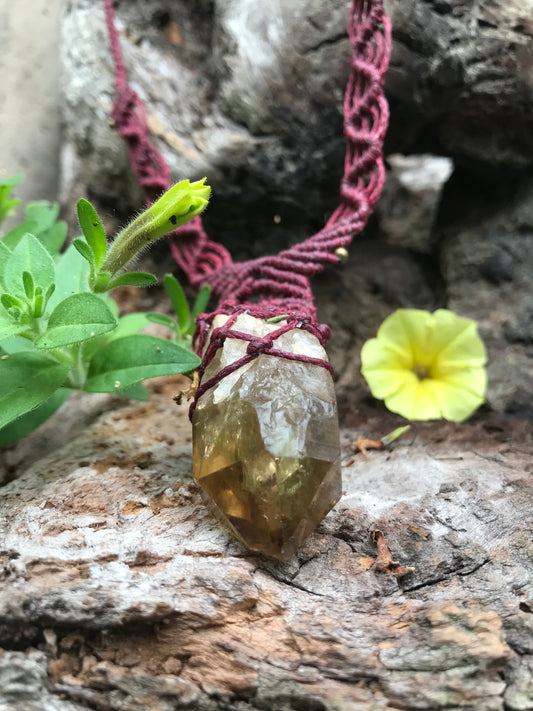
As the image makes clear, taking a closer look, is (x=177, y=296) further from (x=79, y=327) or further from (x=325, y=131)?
(x=325, y=131)

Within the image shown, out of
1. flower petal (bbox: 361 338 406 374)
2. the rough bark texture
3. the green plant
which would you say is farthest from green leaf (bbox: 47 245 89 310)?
flower petal (bbox: 361 338 406 374)

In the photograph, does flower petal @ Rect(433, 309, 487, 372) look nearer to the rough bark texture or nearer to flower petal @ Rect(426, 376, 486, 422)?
flower petal @ Rect(426, 376, 486, 422)

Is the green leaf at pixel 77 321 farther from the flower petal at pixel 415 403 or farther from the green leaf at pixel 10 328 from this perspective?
the flower petal at pixel 415 403

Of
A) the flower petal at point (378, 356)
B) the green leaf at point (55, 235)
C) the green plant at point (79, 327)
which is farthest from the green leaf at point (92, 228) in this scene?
the flower petal at point (378, 356)

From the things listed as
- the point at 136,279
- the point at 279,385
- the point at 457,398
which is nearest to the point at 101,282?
the point at 136,279

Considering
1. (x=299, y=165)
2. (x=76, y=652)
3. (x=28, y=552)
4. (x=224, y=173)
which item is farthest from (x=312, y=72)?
(x=76, y=652)

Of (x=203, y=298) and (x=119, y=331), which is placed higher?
(x=203, y=298)
